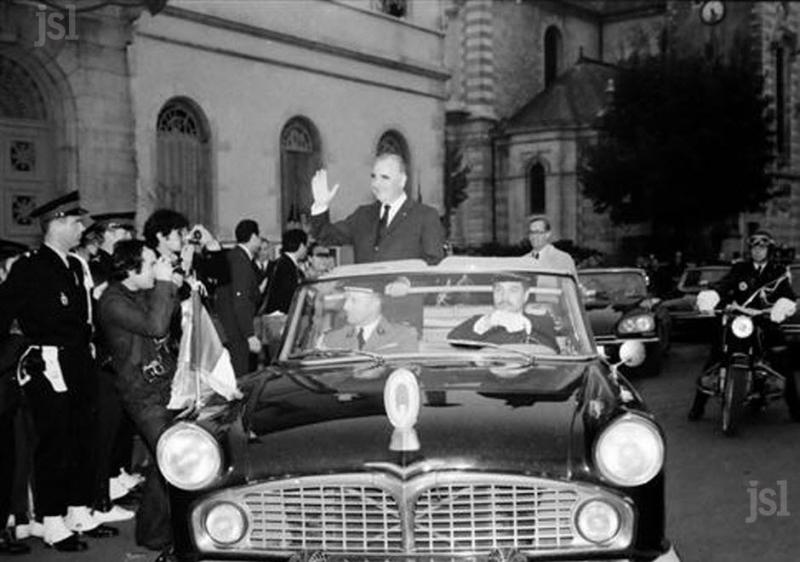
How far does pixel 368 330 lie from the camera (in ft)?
17.4

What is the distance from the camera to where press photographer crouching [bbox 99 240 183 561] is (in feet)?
19.4

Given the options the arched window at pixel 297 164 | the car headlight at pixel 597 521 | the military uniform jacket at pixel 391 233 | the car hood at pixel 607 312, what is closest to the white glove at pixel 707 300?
the military uniform jacket at pixel 391 233

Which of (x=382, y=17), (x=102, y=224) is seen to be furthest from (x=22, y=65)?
(x=382, y=17)

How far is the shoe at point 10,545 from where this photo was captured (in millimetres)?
6402

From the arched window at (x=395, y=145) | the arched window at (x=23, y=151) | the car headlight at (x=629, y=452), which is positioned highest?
the arched window at (x=395, y=145)

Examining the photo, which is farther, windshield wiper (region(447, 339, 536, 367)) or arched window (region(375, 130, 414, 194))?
arched window (region(375, 130, 414, 194))

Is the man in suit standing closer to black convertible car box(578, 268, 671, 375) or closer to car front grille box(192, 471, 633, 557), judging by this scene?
car front grille box(192, 471, 633, 557)

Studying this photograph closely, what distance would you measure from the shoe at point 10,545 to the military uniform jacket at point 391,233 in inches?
A: 102

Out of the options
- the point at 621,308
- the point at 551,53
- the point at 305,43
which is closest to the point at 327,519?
the point at 621,308

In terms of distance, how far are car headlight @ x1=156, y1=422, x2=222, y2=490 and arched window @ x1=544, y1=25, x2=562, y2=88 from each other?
4563 cm

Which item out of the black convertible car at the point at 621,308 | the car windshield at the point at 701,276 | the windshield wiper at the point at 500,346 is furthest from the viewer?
the car windshield at the point at 701,276

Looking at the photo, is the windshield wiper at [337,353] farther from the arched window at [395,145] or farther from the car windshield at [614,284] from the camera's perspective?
the arched window at [395,145]

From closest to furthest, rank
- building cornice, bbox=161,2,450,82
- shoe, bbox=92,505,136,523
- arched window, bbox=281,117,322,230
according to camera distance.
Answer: shoe, bbox=92,505,136,523
building cornice, bbox=161,2,450,82
arched window, bbox=281,117,322,230

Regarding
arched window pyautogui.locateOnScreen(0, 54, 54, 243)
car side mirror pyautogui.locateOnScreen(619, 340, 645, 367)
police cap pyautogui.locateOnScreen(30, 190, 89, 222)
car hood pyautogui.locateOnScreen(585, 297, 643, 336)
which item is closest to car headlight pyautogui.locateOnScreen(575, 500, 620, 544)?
car side mirror pyautogui.locateOnScreen(619, 340, 645, 367)
